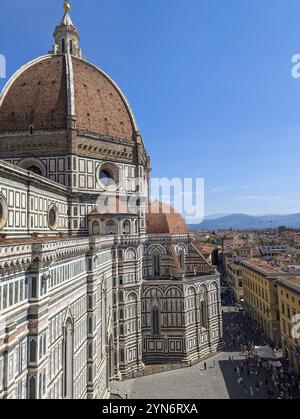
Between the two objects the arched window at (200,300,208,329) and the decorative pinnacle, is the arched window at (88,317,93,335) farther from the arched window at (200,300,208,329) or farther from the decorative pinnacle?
the decorative pinnacle

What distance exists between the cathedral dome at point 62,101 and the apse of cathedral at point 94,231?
107 mm

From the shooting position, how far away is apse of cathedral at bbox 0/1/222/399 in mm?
20078

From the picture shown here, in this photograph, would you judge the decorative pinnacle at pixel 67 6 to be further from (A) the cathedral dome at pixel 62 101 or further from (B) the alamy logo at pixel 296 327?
(B) the alamy logo at pixel 296 327

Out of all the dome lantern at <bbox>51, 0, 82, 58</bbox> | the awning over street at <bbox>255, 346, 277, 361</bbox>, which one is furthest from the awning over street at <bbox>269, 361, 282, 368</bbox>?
the dome lantern at <bbox>51, 0, 82, 58</bbox>

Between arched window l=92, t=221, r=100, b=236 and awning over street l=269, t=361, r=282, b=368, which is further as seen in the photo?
arched window l=92, t=221, r=100, b=236

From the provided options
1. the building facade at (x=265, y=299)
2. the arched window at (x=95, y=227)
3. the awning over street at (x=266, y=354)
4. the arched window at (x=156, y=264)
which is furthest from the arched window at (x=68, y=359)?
the building facade at (x=265, y=299)

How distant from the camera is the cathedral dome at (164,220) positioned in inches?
1471

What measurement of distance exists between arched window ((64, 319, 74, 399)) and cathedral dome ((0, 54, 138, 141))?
63.3 feet

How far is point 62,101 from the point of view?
3259 centimetres

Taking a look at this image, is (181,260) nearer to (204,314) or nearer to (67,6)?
(204,314)

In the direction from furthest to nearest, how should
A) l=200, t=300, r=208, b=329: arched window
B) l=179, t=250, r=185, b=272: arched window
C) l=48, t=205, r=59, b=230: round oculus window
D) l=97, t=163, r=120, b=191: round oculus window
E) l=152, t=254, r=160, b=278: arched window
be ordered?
l=179, t=250, r=185, b=272: arched window < l=152, t=254, r=160, b=278: arched window < l=200, t=300, r=208, b=329: arched window < l=97, t=163, r=120, b=191: round oculus window < l=48, t=205, r=59, b=230: round oculus window

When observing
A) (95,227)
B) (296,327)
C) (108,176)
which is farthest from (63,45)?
(296,327)

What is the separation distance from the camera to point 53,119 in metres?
32.0
